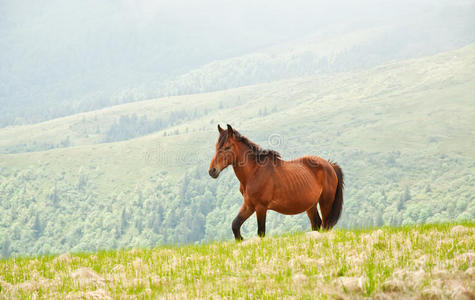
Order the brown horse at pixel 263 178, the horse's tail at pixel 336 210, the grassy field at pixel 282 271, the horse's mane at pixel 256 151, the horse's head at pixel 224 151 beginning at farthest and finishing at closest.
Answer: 1. the horse's tail at pixel 336 210
2. the horse's mane at pixel 256 151
3. the brown horse at pixel 263 178
4. the horse's head at pixel 224 151
5. the grassy field at pixel 282 271

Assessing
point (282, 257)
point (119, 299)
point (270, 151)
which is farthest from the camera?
point (270, 151)

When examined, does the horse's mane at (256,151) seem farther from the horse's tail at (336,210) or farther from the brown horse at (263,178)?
the horse's tail at (336,210)

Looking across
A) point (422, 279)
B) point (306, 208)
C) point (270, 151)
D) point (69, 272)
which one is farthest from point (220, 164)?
point (422, 279)

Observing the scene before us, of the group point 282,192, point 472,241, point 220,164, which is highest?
point 220,164

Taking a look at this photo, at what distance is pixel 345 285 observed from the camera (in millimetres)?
7043

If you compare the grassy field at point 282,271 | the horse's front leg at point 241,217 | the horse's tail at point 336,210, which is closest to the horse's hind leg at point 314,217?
the horse's tail at point 336,210

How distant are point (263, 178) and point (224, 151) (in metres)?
1.25

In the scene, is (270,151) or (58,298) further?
(270,151)

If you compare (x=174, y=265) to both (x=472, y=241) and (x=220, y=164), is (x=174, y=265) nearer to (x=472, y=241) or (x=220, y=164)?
(x=220, y=164)

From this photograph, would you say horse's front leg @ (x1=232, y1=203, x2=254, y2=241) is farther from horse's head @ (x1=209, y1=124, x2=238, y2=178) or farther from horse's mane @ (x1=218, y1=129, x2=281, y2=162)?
horse's mane @ (x1=218, y1=129, x2=281, y2=162)

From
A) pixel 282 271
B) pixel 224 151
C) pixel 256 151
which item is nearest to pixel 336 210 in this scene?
pixel 256 151

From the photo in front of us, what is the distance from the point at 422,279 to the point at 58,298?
17.7 ft

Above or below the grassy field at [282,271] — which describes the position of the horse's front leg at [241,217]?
above

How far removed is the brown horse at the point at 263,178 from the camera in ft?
42.5
